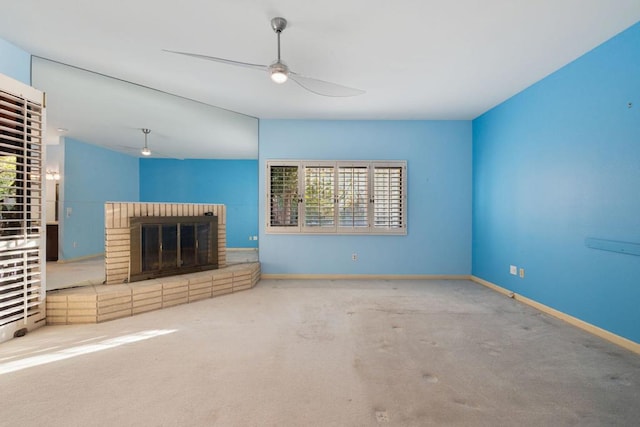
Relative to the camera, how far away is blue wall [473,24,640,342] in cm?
240

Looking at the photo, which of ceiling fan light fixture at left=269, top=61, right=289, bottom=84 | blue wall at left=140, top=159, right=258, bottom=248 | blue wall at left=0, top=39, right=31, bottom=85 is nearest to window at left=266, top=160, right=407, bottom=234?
blue wall at left=140, top=159, right=258, bottom=248

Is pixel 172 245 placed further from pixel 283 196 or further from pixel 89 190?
pixel 283 196

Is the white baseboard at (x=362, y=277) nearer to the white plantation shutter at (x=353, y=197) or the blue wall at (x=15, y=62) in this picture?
the white plantation shutter at (x=353, y=197)

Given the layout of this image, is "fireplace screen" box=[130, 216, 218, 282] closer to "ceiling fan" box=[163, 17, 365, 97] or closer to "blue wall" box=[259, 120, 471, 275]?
"blue wall" box=[259, 120, 471, 275]

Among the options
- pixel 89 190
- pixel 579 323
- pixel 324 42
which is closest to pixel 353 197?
pixel 324 42

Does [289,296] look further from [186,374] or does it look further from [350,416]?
[350,416]

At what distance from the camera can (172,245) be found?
3.72m

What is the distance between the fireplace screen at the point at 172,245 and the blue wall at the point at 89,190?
0.41m

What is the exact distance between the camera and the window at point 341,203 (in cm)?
465

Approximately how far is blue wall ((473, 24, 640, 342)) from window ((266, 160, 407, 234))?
1465 mm

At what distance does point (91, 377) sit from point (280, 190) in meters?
3.22

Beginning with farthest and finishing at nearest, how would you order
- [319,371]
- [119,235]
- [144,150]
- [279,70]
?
[144,150] → [119,235] → [279,70] → [319,371]

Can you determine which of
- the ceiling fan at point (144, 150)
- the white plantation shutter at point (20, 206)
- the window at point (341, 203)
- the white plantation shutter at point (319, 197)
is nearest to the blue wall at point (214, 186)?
the ceiling fan at point (144, 150)

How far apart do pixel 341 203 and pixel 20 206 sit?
368 centimetres
